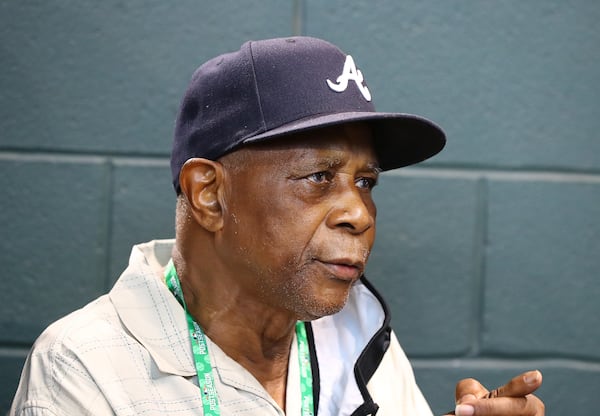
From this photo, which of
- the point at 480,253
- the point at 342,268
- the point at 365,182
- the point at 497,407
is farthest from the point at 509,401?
the point at 480,253

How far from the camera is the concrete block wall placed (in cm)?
302

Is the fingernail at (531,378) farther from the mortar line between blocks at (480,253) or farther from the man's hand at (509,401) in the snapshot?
the mortar line between blocks at (480,253)

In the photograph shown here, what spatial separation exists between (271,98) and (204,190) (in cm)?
33

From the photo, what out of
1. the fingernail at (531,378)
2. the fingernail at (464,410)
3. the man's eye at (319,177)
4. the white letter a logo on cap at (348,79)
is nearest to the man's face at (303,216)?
the man's eye at (319,177)

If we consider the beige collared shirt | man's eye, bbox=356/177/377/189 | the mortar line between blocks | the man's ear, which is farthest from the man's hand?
the mortar line between blocks

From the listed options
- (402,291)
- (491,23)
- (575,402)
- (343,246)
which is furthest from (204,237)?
(575,402)

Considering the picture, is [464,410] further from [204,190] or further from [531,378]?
[204,190]

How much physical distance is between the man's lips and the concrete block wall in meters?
1.07

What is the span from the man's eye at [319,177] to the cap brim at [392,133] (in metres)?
0.15

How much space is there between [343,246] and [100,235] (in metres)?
1.30

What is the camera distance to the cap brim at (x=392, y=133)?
2006mm

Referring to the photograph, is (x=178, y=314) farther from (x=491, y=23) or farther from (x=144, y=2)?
(x=491, y=23)

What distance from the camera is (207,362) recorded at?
2.18 meters

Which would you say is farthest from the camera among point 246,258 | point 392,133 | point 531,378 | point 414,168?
point 414,168
